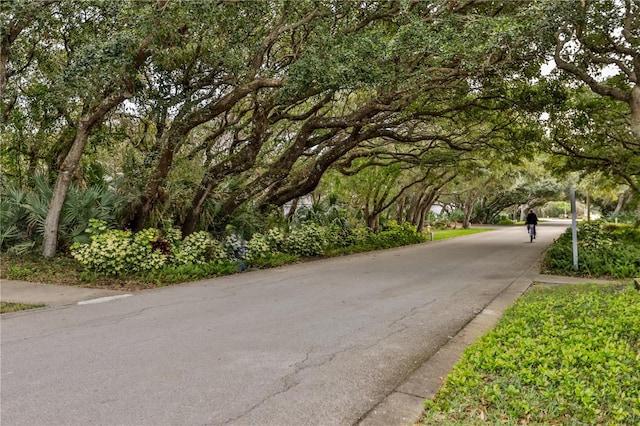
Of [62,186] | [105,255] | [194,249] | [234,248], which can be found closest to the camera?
[105,255]

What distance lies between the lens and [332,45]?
33.2 feet

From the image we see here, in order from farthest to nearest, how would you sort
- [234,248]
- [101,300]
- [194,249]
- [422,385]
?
[234,248], [194,249], [101,300], [422,385]

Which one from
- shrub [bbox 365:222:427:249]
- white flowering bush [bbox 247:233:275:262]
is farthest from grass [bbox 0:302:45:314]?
shrub [bbox 365:222:427:249]

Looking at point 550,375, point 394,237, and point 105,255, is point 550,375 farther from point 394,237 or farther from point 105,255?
point 394,237

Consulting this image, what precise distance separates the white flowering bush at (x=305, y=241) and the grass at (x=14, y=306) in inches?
323

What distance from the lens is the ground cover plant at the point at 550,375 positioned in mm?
3328

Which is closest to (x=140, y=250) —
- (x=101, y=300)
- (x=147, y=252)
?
(x=147, y=252)

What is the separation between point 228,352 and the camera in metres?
5.14

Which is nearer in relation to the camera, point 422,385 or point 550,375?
point 550,375

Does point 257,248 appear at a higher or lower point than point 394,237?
higher

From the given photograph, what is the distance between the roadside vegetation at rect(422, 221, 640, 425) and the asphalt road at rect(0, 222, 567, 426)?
28.2 inches

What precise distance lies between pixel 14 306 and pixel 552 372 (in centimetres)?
819

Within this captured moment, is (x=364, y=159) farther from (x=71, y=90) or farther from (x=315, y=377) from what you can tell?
(x=315, y=377)

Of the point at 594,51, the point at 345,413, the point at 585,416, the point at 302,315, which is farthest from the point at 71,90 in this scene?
the point at 594,51
